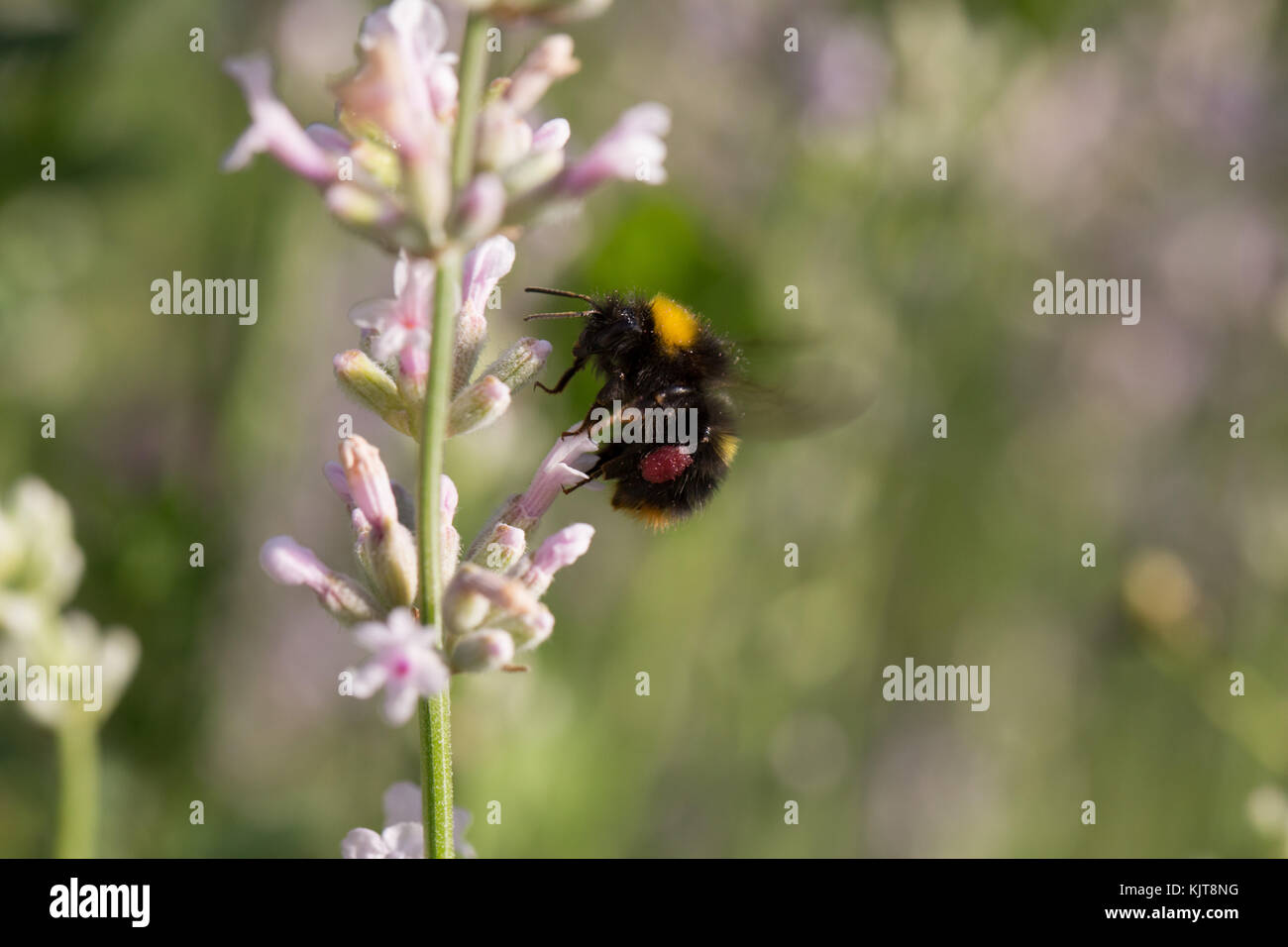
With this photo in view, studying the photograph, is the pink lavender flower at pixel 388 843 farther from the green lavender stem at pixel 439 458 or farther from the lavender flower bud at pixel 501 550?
the lavender flower bud at pixel 501 550

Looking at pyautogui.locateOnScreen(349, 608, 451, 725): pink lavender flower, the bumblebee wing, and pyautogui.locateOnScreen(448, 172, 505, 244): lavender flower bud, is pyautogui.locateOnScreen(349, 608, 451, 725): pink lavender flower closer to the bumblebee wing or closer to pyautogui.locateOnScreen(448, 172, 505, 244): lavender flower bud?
pyautogui.locateOnScreen(448, 172, 505, 244): lavender flower bud

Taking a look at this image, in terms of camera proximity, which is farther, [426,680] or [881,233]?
[881,233]

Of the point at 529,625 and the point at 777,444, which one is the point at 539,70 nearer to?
the point at 529,625

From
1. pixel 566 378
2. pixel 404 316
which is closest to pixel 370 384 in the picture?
pixel 404 316

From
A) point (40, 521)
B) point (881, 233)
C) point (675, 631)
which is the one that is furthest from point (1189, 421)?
point (40, 521)

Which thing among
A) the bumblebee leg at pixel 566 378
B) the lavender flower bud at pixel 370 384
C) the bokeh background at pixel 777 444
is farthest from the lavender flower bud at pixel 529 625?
the bokeh background at pixel 777 444
